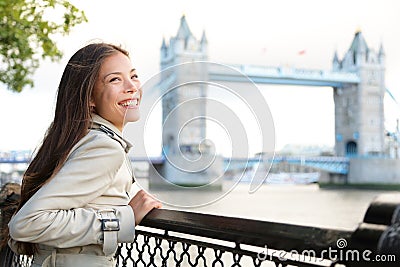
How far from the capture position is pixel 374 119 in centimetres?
4222

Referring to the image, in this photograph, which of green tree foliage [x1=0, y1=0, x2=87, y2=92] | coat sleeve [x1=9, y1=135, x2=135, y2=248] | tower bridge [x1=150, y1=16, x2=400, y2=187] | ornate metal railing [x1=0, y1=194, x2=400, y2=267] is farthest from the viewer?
tower bridge [x1=150, y1=16, x2=400, y2=187]

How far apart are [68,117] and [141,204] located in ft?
0.66

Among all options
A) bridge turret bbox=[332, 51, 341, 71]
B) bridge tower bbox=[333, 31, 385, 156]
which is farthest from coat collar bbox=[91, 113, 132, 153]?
bridge turret bbox=[332, 51, 341, 71]

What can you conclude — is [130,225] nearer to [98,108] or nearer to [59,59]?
[98,108]

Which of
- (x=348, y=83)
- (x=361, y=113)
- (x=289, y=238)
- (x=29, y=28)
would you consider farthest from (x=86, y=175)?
(x=348, y=83)

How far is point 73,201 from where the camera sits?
→ 993 mm

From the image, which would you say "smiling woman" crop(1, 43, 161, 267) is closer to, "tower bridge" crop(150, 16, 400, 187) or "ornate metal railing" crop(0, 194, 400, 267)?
"ornate metal railing" crop(0, 194, 400, 267)

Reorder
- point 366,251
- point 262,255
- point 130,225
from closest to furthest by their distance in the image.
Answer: point 366,251 → point 262,255 → point 130,225

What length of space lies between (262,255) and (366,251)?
0.24m

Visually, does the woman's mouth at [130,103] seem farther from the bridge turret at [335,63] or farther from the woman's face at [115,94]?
the bridge turret at [335,63]

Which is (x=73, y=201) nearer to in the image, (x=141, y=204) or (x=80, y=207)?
(x=80, y=207)

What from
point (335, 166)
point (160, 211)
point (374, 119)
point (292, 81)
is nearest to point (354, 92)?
point (374, 119)

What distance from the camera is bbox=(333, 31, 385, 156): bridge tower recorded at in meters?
40.8

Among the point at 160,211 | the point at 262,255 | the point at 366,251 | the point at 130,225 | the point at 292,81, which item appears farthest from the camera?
the point at 292,81
